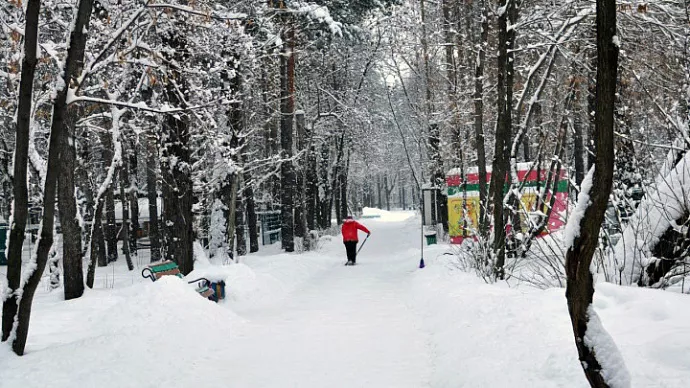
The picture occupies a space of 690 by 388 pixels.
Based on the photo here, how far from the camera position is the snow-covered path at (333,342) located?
18.3 ft

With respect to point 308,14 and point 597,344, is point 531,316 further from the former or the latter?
point 308,14

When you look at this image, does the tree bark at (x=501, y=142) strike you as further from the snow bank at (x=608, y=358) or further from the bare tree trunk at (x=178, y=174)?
the snow bank at (x=608, y=358)

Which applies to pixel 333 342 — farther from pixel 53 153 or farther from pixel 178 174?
pixel 178 174

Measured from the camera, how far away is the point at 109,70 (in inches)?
506

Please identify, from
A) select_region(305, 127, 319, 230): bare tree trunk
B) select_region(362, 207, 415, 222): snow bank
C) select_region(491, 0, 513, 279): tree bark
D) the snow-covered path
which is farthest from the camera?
select_region(362, 207, 415, 222): snow bank

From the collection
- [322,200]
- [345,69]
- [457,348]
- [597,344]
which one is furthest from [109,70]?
[322,200]

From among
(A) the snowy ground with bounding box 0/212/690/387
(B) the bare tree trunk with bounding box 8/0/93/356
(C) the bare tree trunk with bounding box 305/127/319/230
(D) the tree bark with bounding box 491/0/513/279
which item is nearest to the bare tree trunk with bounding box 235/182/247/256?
(C) the bare tree trunk with bounding box 305/127/319/230


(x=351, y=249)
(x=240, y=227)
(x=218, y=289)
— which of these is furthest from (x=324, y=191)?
(x=218, y=289)

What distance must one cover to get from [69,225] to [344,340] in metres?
6.49

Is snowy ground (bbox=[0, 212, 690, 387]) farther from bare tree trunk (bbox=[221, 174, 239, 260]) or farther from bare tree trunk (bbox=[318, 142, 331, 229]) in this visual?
bare tree trunk (bbox=[318, 142, 331, 229])

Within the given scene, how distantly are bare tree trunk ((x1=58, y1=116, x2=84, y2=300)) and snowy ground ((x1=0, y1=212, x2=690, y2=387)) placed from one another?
0.52 m

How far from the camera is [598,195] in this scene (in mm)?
3354

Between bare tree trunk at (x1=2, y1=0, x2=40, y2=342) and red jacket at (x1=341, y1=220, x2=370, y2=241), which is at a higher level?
bare tree trunk at (x1=2, y1=0, x2=40, y2=342)

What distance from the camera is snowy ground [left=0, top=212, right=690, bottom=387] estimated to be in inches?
175
